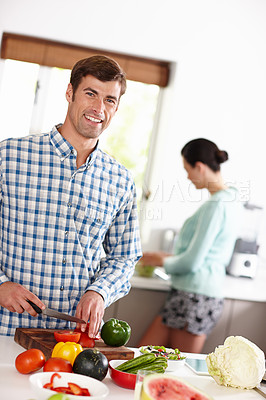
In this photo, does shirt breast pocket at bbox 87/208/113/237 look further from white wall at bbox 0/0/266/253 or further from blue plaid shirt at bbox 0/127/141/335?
white wall at bbox 0/0/266/253

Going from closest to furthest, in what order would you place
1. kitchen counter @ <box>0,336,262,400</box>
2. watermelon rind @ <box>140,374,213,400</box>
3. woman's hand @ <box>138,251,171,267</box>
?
1. watermelon rind @ <box>140,374,213,400</box>
2. kitchen counter @ <box>0,336,262,400</box>
3. woman's hand @ <box>138,251,171,267</box>

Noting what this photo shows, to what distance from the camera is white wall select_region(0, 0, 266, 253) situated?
354 centimetres

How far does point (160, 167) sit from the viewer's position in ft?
12.3

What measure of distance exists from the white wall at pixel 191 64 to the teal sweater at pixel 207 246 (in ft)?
2.56

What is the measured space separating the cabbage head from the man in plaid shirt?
42cm

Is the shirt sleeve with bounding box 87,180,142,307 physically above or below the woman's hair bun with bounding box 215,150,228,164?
below

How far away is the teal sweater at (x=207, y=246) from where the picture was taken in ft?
9.27

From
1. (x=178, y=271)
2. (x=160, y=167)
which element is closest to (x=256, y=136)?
(x=160, y=167)

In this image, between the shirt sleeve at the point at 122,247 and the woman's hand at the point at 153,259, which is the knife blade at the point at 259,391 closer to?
the shirt sleeve at the point at 122,247

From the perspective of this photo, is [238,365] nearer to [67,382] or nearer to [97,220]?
[67,382]

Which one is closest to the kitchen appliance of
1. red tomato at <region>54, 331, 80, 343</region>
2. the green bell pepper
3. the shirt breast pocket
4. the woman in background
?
the woman in background

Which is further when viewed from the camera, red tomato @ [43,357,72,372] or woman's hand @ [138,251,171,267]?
woman's hand @ [138,251,171,267]

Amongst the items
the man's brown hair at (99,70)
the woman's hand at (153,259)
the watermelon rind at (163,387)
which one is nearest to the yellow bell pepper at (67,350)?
the watermelon rind at (163,387)

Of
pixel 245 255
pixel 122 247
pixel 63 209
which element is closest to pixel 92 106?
pixel 63 209
